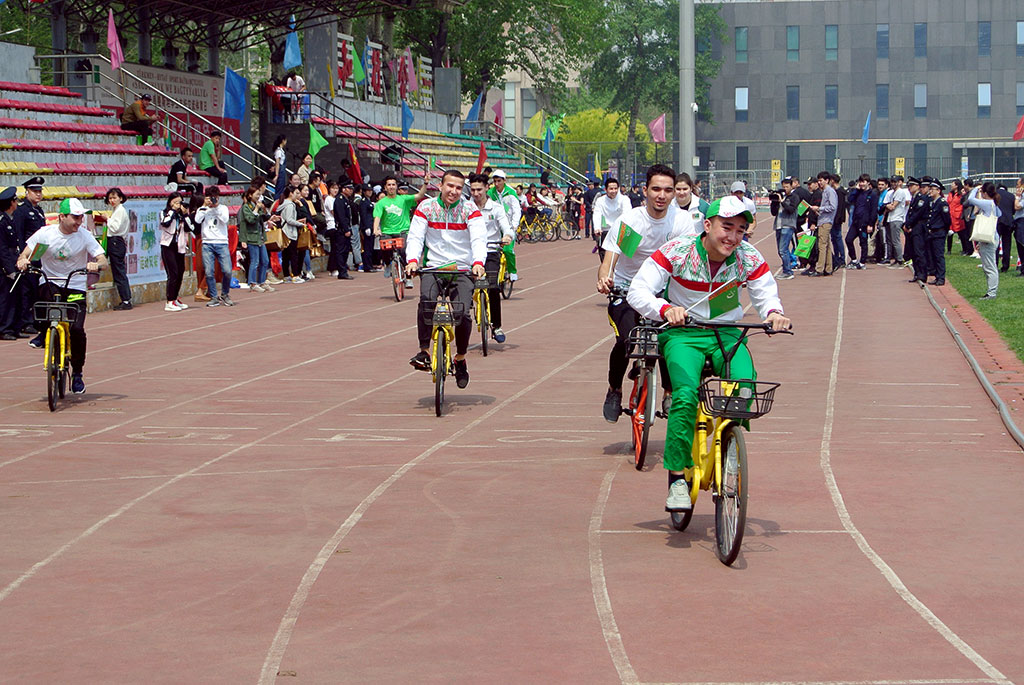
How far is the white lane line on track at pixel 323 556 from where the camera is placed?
5.30 m

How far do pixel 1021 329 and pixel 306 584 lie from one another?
12.5m

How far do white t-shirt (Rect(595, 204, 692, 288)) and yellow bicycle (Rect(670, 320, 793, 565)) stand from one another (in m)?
2.60

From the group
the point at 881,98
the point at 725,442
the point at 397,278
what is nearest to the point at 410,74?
the point at 397,278

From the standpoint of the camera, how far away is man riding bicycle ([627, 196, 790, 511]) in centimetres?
696

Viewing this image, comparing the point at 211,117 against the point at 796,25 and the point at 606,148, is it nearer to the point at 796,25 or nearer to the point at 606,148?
the point at 606,148

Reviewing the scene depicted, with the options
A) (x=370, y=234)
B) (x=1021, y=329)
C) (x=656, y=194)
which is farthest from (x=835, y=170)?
(x=656, y=194)

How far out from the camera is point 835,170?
67625 millimetres

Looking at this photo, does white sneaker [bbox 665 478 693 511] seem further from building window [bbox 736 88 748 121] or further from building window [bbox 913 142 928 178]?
building window [bbox 736 88 748 121]

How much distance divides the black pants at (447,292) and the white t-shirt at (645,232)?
207cm

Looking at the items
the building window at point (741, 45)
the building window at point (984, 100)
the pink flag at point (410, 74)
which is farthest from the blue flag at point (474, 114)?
the building window at point (984, 100)

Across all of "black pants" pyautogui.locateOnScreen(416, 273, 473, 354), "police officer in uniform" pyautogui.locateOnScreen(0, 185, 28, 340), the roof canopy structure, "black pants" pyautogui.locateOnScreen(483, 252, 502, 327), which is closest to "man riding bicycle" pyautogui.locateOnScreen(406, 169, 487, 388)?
"black pants" pyautogui.locateOnScreen(416, 273, 473, 354)

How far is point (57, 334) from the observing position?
12.2 meters

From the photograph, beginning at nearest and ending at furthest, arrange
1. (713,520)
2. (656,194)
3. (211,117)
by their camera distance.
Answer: (713,520) → (656,194) → (211,117)

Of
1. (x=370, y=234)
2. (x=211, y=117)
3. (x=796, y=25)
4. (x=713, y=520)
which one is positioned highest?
(x=796, y=25)
